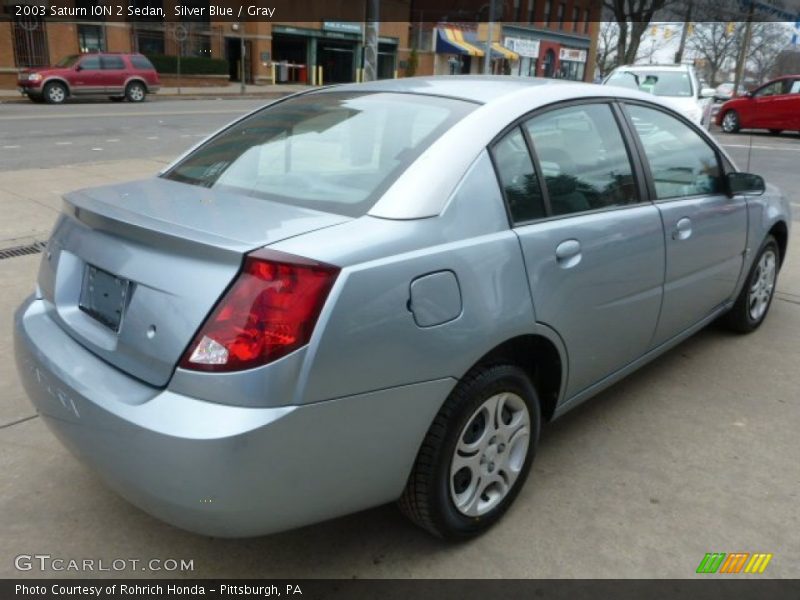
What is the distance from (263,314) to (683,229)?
2261mm

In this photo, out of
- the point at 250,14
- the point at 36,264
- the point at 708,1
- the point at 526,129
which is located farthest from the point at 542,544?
the point at 708,1

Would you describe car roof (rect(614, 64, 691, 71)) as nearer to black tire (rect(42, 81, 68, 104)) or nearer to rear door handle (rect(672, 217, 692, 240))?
rear door handle (rect(672, 217, 692, 240))

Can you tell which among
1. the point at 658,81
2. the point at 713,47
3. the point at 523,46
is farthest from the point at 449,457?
the point at 713,47

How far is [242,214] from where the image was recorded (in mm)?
2182

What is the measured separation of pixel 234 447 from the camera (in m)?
1.81

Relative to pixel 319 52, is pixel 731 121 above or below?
below

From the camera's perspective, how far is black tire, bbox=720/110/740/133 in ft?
64.7

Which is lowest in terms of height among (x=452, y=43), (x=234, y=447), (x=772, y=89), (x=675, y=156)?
(x=234, y=447)

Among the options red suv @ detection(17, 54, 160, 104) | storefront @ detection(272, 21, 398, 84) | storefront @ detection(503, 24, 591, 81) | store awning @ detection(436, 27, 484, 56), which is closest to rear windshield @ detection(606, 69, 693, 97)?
red suv @ detection(17, 54, 160, 104)

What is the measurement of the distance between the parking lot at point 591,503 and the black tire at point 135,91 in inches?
866

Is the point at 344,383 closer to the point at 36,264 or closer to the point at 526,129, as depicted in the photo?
the point at 526,129

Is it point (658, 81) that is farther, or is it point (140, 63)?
point (140, 63)

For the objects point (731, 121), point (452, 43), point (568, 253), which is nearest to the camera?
point (568, 253)

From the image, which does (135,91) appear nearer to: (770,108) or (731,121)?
(731,121)
